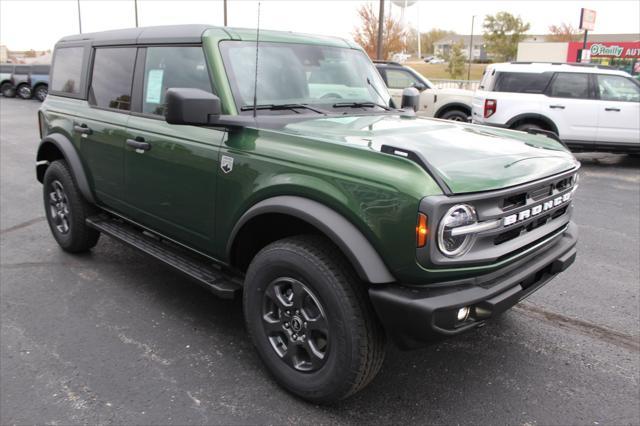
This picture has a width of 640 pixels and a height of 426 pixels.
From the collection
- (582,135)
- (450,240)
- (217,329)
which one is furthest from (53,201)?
(582,135)

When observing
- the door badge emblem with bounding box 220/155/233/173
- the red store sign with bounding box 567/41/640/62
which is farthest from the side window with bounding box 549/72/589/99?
the red store sign with bounding box 567/41/640/62

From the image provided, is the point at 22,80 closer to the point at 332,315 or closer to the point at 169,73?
the point at 169,73

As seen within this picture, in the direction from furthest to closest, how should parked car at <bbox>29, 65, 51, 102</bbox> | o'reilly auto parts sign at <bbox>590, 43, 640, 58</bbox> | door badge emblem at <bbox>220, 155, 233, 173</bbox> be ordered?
→ parked car at <bbox>29, 65, 51, 102</bbox> → o'reilly auto parts sign at <bbox>590, 43, 640, 58</bbox> → door badge emblem at <bbox>220, 155, 233, 173</bbox>

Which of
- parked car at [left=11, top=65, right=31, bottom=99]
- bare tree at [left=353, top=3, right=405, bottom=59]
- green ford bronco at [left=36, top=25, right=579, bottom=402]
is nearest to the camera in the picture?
green ford bronco at [left=36, top=25, right=579, bottom=402]

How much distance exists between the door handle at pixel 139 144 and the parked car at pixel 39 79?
78.7ft

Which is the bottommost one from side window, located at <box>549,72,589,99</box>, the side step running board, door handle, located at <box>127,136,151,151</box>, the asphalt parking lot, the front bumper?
the asphalt parking lot

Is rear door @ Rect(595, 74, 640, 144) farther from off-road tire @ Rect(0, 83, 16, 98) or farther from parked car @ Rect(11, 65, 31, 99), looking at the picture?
off-road tire @ Rect(0, 83, 16, 98)

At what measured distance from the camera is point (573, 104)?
10.4 meters

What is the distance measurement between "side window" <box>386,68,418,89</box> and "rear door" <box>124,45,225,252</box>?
9.47 m

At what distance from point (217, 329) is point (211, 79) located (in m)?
1.67

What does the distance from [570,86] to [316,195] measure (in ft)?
31.4

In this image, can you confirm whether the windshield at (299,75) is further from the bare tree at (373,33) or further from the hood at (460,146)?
the bare tree at (373,33)

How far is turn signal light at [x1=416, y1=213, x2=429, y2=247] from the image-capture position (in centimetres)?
228

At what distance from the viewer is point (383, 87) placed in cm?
434
